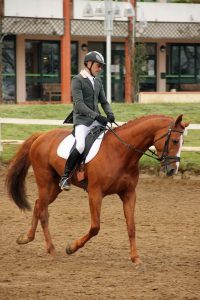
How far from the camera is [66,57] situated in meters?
40.8

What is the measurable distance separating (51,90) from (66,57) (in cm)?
197

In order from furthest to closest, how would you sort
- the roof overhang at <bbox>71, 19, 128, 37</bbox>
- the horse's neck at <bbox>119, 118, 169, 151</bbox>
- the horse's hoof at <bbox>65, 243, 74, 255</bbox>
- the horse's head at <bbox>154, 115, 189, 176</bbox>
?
the roof overhang at <bbox>71, 19, 128, 37</bbox> → the horse's hoof at <bbox>65, 243, 74, 255</bbox> → the horse's neck at <bbox>119, 118, 169, 151</bbox> → the horse's head at <bbox>154, 115, 189, 176</bbox>

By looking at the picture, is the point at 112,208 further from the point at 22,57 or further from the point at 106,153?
the point at 22,57

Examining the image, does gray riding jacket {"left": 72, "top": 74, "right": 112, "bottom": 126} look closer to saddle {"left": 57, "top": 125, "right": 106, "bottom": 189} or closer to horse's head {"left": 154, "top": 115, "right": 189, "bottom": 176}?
saddle {"left": 57, "top": 125, "right": 106, "bottom": 189}

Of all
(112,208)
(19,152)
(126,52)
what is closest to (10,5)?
(126,52)

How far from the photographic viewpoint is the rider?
10.2 meters

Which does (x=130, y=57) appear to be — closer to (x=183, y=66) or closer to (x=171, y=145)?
(x=183, y=66)

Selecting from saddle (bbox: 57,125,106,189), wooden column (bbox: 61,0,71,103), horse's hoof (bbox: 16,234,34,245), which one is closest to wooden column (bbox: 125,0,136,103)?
wooden column (bbox: 61,0,71,103)

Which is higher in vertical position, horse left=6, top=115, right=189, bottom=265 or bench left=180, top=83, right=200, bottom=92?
horse left=6, top=115, right=189, bottom=265

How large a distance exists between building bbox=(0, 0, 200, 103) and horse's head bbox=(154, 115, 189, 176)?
Result: 2721 centimetres

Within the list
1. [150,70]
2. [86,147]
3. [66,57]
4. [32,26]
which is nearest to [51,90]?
[66,57]

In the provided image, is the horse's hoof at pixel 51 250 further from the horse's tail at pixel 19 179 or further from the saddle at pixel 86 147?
the horse's tail at pixel 19 179

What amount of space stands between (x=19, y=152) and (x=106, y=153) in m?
1.87

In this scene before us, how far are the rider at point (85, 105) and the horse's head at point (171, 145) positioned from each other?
3.12 ft
